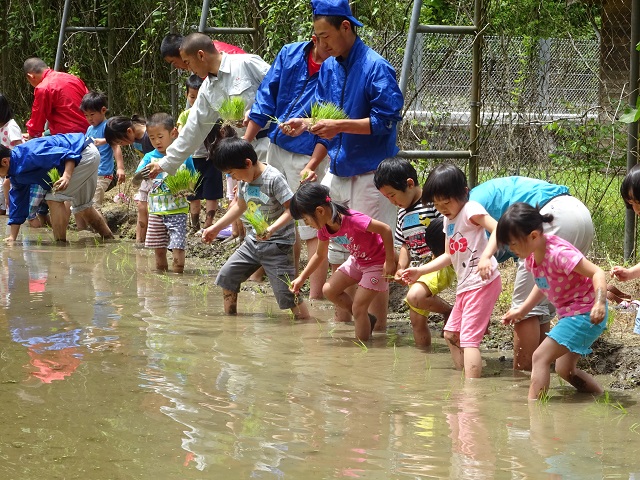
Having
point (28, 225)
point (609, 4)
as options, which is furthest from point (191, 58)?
point (28, 225)

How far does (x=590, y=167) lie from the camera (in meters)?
7.44

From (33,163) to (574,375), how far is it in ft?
21.5

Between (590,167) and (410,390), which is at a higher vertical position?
(590,167)

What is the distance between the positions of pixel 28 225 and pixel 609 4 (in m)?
6.82

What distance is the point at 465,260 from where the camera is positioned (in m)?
5.16

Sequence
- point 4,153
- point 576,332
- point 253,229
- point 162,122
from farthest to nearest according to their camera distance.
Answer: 1. point 4,153
2. point 162,122
3. point 253,229
4. point 576,332

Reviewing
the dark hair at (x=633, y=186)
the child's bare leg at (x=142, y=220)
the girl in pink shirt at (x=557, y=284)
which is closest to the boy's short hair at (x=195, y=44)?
the child's bare leg at (x=142, y=220)

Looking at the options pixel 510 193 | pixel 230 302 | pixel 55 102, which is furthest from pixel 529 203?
pixel 55 102

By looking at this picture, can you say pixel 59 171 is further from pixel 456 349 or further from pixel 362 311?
pixel 456 349

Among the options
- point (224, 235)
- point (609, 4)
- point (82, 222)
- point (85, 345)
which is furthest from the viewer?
point (82, 222)

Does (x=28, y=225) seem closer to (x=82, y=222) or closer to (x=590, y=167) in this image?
(x=82, y=222)

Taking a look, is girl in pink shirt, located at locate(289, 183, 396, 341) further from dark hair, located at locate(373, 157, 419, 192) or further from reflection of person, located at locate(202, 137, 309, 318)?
reflection of person, located at locate(202, 137, 309, 318)

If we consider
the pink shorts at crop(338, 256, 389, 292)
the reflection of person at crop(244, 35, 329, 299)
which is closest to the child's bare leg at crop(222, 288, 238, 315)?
the reflection of person at crop(244, 35, 329, 299)

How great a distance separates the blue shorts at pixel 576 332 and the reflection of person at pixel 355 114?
5.81ft
